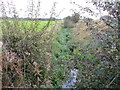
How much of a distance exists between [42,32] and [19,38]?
0.43 meters

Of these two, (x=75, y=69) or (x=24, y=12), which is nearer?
(x=75, y=69)

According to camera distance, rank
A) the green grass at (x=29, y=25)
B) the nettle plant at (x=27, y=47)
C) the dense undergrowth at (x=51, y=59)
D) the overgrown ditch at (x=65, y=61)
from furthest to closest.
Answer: the green grass at (x=29, y=25) < the nettle plant at (x=27, y=47) < the overgrown ditch at (x=65, y=61) < the dense undergrowth at (x=51, y=59)

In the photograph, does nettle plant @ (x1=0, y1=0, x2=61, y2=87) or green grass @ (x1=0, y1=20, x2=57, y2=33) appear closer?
nettle plant @ (x1=0, y1=0, x2=61, y2=87)

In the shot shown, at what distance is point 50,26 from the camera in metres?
3.17

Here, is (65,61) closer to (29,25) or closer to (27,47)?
(27,47)

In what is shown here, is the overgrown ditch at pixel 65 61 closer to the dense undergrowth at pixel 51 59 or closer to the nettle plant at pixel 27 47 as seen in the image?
the dense undergrowth at pixel 51 59

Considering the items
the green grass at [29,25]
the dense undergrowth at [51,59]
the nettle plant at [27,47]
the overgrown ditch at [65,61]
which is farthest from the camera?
the green grass at [29,25]

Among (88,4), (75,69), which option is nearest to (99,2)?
(88,4)

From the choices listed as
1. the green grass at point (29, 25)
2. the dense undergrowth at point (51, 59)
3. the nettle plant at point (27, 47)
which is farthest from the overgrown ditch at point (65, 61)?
the green grass at point (29, 25)

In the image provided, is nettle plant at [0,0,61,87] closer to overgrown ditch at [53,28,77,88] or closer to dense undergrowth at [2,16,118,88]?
dense undergrowth at [2,16,118,88]

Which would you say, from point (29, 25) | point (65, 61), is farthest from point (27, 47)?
point (65, 61)

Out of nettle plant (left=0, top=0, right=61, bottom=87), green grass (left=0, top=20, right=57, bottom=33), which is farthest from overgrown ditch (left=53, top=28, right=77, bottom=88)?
green grass (left=0, top=20, right=57, bottom=33)

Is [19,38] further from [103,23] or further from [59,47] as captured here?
[103,23]

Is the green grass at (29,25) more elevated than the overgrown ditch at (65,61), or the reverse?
the green grass at (29,25)
